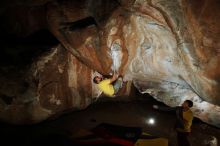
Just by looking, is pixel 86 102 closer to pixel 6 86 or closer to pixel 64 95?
pixel 64 95

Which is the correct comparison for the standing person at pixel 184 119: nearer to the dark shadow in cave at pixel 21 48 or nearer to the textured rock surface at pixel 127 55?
the textured rock surface at pixel 127 55

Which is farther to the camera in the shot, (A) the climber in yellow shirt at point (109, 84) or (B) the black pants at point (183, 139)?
(A) the climber in yellow shirt at point (109, 84)

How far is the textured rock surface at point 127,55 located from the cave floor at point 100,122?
0.31 metres

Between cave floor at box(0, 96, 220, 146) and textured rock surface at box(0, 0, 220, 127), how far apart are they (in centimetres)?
31

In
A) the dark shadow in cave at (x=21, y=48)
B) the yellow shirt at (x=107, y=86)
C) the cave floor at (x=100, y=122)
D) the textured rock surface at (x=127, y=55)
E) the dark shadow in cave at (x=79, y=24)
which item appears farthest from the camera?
the dark shadow in cave at (x=21, y=48)

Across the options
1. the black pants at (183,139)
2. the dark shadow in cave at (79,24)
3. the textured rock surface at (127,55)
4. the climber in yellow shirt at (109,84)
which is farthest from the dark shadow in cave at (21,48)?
the black pants at (183,139)

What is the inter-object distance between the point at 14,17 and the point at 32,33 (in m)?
0.70

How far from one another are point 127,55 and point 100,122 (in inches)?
84.0

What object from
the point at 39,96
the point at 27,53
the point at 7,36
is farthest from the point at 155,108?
the point at 7,36

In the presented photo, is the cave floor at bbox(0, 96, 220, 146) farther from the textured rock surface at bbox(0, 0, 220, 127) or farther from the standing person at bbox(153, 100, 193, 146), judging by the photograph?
the standing person at bbox(153, 100, 193, 146)

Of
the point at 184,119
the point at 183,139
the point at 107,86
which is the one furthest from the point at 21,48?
the point at 183,139

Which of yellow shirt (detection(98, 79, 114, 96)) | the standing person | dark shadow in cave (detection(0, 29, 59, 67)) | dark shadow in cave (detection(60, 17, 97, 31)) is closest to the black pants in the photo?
Answer: the standing person

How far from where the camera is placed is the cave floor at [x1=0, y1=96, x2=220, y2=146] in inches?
325

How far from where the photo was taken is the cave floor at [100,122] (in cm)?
826
